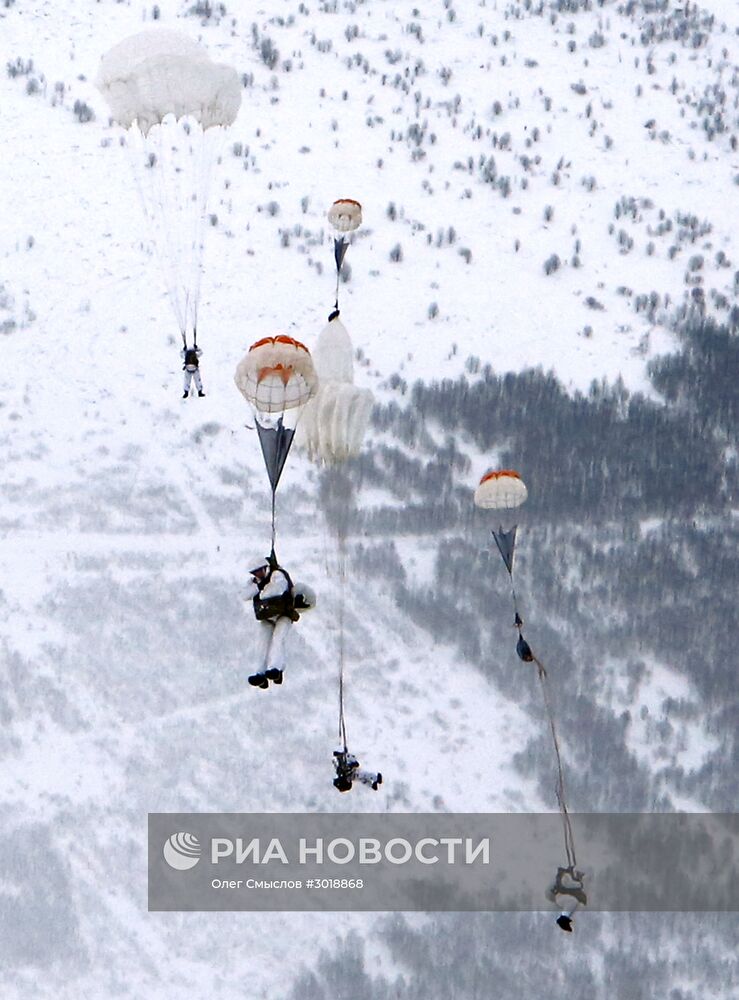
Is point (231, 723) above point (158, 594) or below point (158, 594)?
below

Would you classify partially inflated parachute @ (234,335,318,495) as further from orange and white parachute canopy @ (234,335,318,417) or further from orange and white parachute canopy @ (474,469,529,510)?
orange and white parachute canopy @ (474,469,529,510)

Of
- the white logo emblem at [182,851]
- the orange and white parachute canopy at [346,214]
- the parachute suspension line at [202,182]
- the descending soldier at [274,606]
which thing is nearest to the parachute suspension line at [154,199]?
the parachute suspension line at [202,182]

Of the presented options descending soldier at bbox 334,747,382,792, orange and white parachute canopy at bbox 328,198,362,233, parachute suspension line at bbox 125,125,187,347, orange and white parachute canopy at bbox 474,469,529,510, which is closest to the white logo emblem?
descending soldier at bbox 334,747,382,792

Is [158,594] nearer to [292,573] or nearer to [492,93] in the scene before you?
[292,573]

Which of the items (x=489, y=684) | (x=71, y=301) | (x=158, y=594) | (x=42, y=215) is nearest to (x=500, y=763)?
(x=489, y=684)

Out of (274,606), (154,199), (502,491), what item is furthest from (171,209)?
(274,606)

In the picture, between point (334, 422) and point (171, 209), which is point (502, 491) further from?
point (171, 209)
